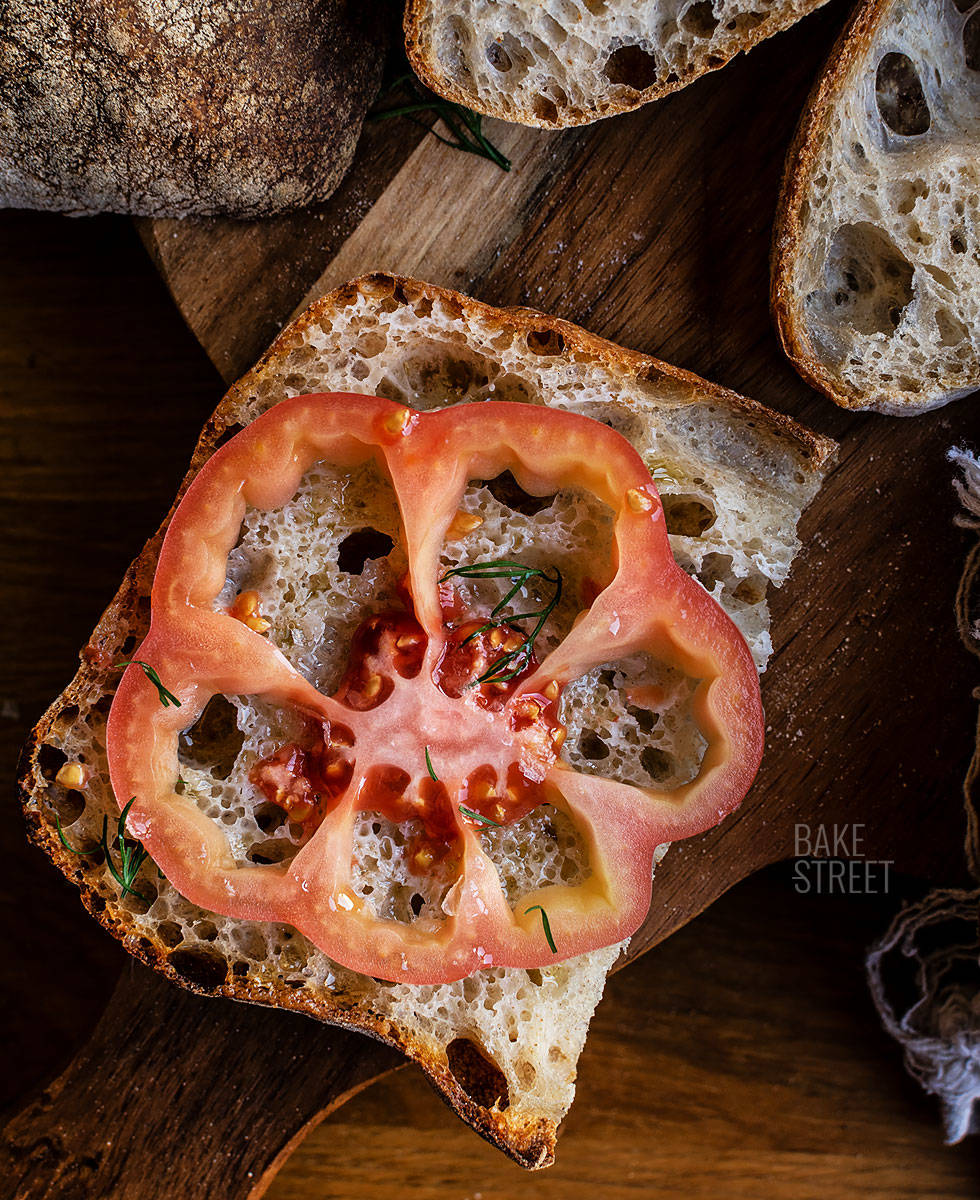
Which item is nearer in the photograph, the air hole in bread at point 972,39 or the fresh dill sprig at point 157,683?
the fresh dill sprig at point 157,683

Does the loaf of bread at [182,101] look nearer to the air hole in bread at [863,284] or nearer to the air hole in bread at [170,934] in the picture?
the air hole in bread at [863,284]

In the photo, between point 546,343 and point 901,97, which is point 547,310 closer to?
→ point 546,343

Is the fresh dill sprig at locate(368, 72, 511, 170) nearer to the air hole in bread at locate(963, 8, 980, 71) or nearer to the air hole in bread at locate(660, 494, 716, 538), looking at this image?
the air hole in bread at locate(660, 494, 716, 538)

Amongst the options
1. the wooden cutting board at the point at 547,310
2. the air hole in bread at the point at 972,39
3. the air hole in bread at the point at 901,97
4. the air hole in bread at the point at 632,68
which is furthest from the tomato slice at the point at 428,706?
the air hole in bread at the point at 972,39

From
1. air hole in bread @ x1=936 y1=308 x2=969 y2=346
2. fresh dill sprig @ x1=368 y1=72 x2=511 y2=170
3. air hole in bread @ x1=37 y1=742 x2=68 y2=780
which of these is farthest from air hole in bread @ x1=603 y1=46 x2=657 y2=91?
air hole in bread @ x1=37 y1=742 x2=68 y2=780

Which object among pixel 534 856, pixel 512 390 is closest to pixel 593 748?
pixel 534 856

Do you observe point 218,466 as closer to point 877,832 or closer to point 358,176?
point 358,176
